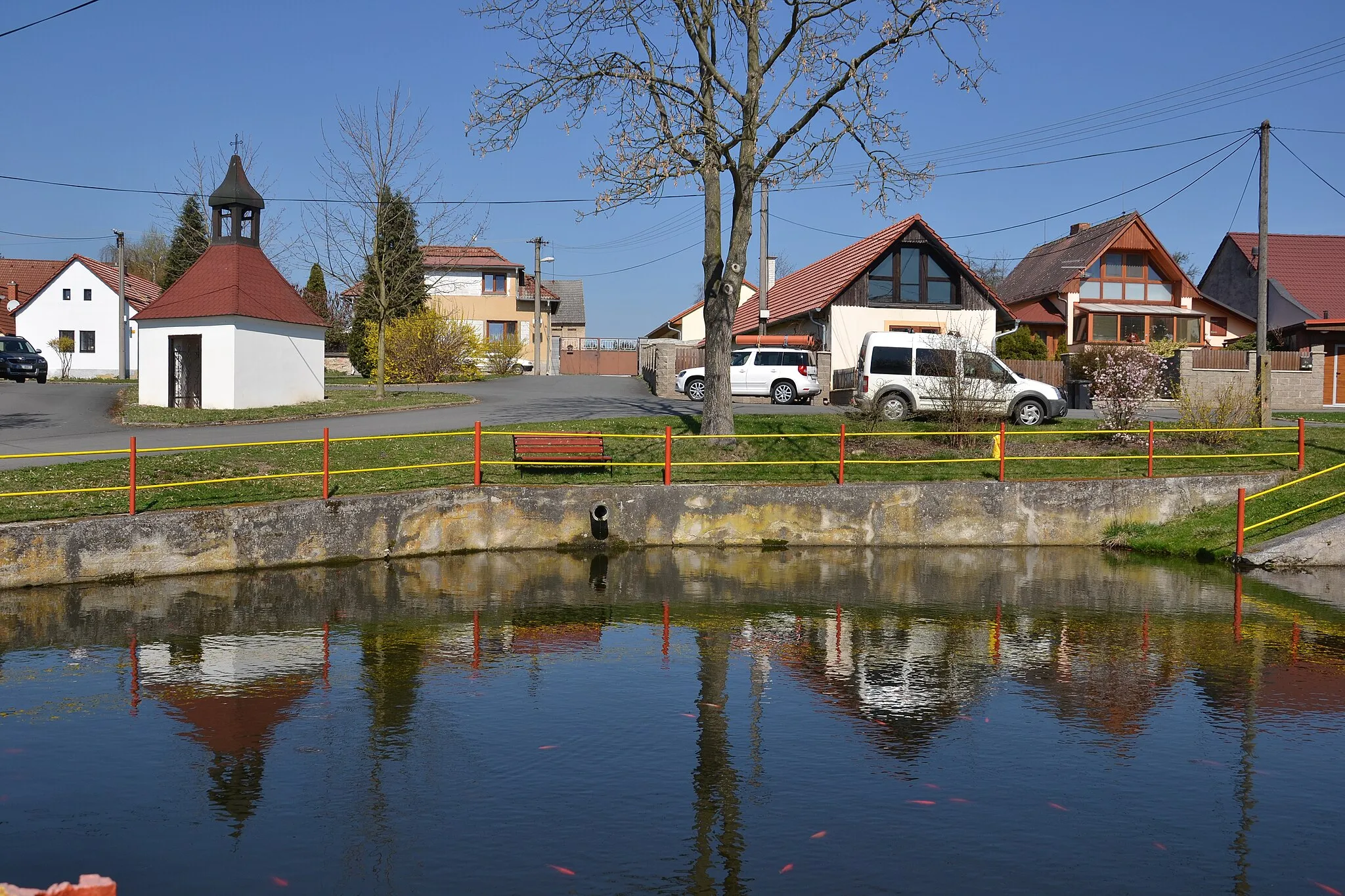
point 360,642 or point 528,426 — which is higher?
point 528,426

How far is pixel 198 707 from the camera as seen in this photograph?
30.6 ft

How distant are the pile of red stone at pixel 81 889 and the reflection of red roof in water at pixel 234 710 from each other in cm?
429

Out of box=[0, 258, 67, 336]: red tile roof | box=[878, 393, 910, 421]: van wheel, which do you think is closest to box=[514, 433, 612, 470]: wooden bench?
box=[878, 393, 910, 421]: van wheel

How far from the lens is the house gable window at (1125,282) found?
49.6 meters

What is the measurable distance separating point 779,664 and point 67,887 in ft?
25.6

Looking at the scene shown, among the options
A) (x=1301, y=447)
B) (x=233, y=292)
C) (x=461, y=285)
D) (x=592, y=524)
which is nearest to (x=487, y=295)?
(x=461, y=285)

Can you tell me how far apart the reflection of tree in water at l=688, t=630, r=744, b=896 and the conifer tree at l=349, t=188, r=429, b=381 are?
25853mm

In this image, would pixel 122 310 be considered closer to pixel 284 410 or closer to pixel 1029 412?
pixel 284 410

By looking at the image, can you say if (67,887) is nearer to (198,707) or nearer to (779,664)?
(198,707)

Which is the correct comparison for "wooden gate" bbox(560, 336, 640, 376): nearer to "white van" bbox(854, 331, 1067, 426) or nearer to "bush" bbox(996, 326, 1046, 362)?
"bush" bbox(996, 326, 1046, 362)

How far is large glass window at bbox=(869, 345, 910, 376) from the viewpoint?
88.6 feet

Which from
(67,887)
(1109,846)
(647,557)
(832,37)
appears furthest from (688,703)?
(832,37)

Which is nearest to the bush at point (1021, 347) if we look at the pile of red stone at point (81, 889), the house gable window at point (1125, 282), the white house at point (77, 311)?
the house gable window at point (1125, 282)

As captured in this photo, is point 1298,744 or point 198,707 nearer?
point 1298,744
